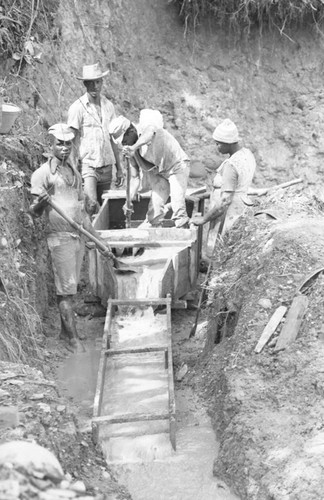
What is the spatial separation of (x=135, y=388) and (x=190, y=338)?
1800mm

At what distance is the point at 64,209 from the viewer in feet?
24.1

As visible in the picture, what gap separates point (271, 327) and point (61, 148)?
311 centimetres

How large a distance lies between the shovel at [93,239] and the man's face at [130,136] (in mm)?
1488

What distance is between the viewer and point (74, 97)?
457 inches

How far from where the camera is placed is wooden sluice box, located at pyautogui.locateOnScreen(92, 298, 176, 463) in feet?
17.7

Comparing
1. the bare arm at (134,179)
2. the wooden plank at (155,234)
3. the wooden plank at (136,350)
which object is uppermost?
the bare arm at (134,179)

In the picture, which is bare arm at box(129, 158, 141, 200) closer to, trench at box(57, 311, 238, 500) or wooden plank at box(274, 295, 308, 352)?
trench at box(57, 311, 238, 500)

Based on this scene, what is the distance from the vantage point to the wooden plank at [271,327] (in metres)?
5.50

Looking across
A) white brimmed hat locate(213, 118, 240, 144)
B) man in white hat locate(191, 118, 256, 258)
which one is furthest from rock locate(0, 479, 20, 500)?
white brimmed hat locate(213, 118, 240, 144)

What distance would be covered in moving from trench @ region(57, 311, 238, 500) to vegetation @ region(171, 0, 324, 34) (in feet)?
28.7

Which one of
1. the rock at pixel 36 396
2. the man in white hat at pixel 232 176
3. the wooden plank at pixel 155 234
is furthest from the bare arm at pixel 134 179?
the rock at pixel 36 396

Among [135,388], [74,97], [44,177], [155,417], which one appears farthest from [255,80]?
[155,417]

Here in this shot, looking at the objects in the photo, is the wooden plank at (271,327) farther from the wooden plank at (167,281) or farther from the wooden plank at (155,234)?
the wooden plank at (155,234)

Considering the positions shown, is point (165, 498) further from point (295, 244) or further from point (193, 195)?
point (193, 195)
